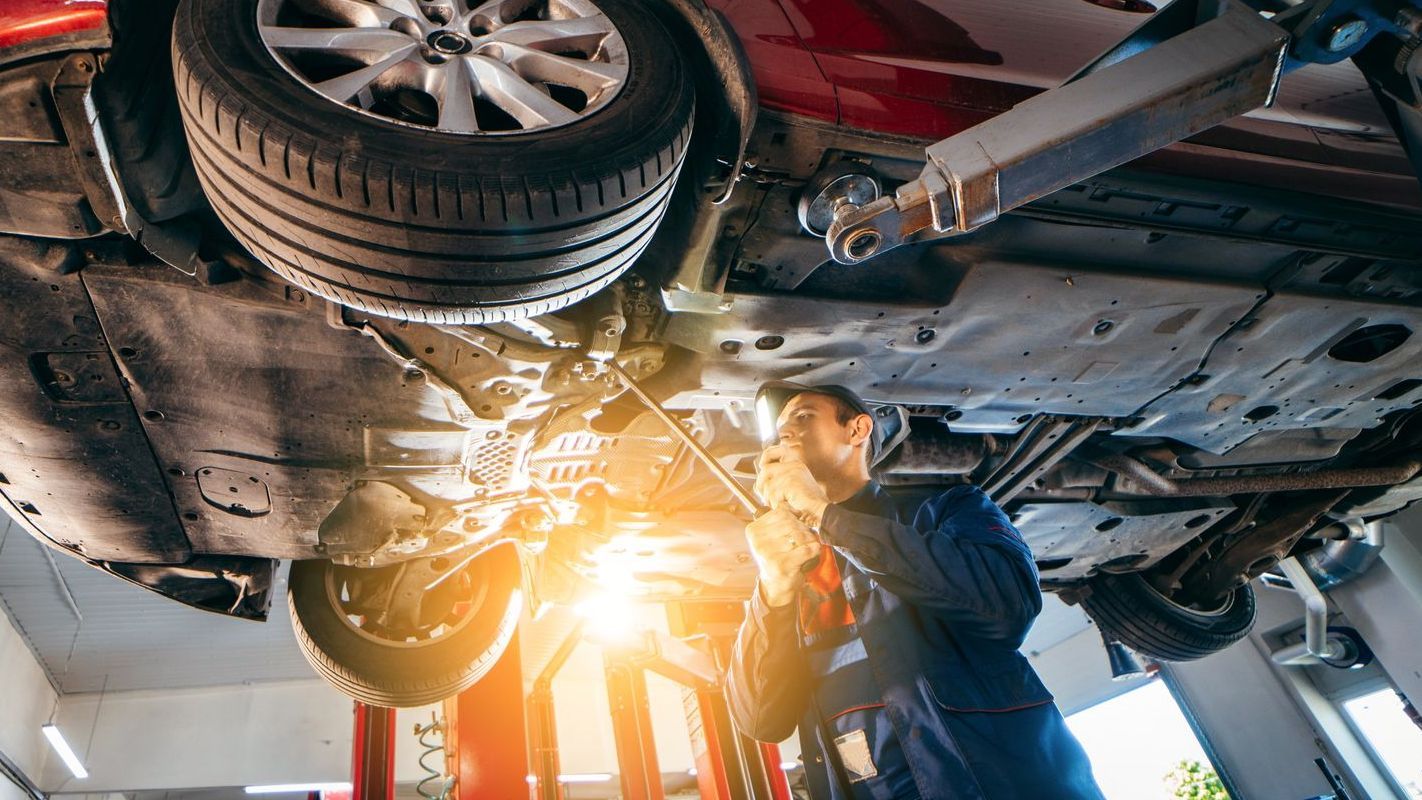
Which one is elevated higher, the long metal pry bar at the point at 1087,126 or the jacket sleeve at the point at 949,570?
the long metal pry bar at the point at 1087,126

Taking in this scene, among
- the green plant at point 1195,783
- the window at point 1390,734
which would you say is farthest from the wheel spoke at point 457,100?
the green plant at point 1195,783

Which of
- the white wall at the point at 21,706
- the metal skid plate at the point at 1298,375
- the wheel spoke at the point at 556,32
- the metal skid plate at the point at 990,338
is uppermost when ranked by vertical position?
the white wall at the point at 21,706

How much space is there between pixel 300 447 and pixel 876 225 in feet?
5.26

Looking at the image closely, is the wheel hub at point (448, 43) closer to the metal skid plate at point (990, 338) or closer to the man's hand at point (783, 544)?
the metal skid plate at point (990, 338)

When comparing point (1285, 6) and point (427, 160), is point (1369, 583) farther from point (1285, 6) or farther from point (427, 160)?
point (427, 160)

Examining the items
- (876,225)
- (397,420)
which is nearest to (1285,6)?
(876,225)

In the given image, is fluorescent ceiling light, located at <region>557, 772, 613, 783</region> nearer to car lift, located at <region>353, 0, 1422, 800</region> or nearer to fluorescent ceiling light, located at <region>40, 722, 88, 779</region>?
fluorescent ceiling light, located at <region>40, 722, 88, 779</region>

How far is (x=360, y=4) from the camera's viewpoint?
1497 mm

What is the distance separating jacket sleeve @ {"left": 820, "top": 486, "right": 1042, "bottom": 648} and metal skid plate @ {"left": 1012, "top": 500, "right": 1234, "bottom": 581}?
1652 mm

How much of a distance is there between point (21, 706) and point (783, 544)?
9904mm

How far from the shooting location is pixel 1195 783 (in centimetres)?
863

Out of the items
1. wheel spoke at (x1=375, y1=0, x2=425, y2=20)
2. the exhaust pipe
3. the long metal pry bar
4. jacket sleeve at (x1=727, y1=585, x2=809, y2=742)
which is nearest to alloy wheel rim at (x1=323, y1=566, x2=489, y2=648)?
jacket sleeve at (x1=727, y1=585, x2=809, y2=742)

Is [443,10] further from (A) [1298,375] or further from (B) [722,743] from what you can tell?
(B) [722,743]

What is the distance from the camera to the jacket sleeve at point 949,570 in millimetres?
1559
